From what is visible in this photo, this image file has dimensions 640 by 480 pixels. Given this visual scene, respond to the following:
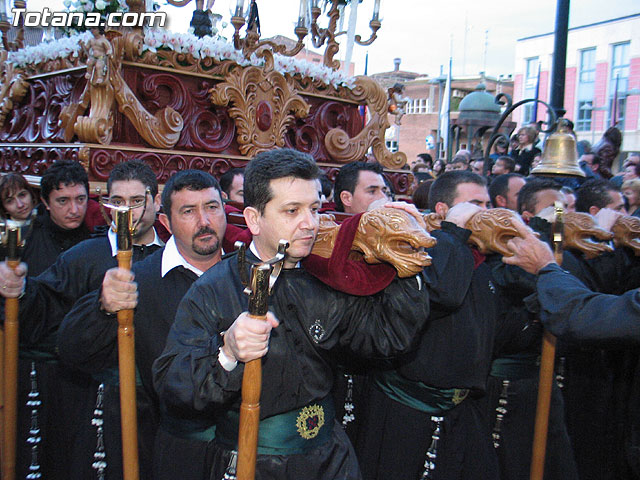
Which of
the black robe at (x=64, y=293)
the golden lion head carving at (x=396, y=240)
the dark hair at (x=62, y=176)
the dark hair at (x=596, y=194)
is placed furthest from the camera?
the dark hair at (x=596, y=194)

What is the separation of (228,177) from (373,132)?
158cm

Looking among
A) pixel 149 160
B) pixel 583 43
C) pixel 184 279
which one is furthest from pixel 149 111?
pixel 583 43

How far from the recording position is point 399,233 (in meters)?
1.98

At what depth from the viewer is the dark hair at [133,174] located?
338cm

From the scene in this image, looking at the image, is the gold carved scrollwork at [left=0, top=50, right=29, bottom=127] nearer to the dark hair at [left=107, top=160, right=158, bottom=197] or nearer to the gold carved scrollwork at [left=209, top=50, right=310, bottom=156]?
the gold carved scrollwork at [left=209, top=50, right=310, bottom=156]

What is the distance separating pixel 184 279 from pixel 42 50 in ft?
9.70

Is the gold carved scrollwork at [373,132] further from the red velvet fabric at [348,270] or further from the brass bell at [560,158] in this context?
the red velvet fabric at [348,270]

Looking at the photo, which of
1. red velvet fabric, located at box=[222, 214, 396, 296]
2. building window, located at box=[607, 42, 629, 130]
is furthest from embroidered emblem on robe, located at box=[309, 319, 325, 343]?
building window, located at box=[607, 42, 629, 130]

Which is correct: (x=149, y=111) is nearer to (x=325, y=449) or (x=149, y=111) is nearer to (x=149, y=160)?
(x=149, y=160)

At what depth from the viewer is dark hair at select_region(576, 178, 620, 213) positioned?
422 cm

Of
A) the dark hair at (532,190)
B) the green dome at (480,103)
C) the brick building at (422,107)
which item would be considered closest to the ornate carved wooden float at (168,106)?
the dark hair at (532,190)

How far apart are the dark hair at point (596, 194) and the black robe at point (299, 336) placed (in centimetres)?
267

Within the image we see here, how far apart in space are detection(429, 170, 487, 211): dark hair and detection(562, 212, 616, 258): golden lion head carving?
1.99 ft

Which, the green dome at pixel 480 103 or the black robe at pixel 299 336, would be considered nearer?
the black robe at pixel 299 336
